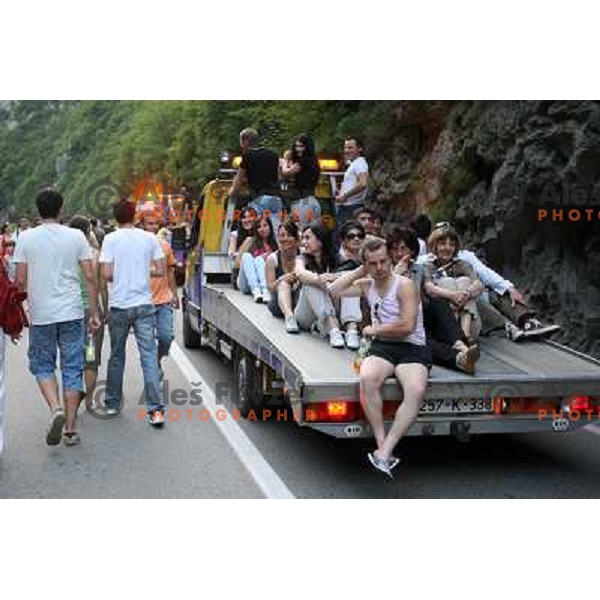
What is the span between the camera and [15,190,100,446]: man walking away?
7.52 metres

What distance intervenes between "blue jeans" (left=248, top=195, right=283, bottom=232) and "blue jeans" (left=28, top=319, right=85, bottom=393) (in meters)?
2.97

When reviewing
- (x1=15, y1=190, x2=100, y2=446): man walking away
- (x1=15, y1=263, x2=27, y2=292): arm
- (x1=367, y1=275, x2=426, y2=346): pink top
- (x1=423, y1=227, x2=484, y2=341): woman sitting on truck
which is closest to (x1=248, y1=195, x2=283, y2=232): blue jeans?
(x1=423, y1=227, x2=484, y2=341): woman sitting on truck

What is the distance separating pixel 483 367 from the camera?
6.94 m

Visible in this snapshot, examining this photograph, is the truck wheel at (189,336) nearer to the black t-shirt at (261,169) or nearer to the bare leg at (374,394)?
the black t-shirt at (261,169)

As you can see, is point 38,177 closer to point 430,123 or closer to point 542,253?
point 430,123

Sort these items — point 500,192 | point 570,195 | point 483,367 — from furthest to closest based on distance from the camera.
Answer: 1. point 500,192
2. point 570,195
3. point 483,367

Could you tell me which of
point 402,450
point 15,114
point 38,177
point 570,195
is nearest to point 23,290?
point 402,450

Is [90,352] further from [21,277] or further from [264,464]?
[264,464]

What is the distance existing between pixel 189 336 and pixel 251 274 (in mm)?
4083

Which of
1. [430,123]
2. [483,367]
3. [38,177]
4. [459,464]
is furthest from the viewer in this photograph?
[38,177]

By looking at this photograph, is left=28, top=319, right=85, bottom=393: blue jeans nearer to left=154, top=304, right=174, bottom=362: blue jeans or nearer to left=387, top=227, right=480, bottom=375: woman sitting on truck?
left=154, top=304, right=174, bottom=362: blue jeans

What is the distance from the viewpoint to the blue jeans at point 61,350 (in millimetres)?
7570

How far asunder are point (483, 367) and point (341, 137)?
1302 cm

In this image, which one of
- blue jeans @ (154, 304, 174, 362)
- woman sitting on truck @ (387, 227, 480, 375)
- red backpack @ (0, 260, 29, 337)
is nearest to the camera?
woman sitting on truck @ (387, 227, 480, 375)
